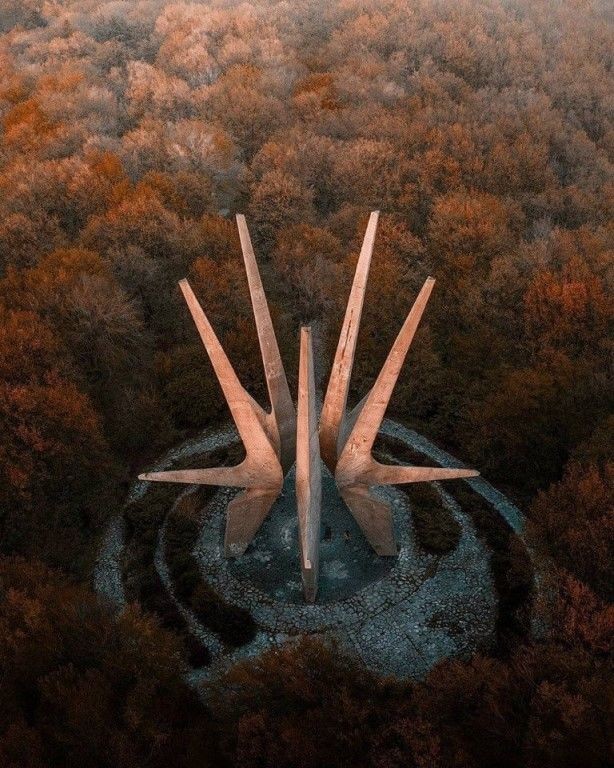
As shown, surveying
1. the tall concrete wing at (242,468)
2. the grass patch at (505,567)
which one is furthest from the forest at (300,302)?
the tall concrete wing at (242,468)

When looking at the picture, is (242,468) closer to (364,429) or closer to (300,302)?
(364,429)

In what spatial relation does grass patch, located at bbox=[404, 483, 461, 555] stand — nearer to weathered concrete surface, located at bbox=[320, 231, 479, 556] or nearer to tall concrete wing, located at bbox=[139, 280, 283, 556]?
weathered concrete surface, located at bbox=[320, 231, 479, 556]

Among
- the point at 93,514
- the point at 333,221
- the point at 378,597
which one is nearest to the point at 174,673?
the point at 378,597

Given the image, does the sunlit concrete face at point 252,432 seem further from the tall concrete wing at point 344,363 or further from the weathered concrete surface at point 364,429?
the weathered concrete surface at point 364,429

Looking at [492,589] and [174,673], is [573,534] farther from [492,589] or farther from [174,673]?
[174,673]

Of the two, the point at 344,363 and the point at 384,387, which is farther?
the point at 344,363

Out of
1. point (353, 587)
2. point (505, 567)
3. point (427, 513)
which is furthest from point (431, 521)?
point (353, 587)
